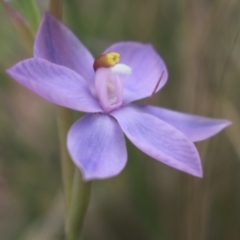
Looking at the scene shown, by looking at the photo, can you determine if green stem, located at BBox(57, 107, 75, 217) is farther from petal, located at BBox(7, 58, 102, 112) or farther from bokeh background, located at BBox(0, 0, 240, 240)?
bokeh background, located at BBox(0, 0, 240, 240)

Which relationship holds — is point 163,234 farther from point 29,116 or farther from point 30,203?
point 29,116

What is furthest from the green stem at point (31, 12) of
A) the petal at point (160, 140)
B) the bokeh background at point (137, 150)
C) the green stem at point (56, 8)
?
the bokeh background at point (137, 150)

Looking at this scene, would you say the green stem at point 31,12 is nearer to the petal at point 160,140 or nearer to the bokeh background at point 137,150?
the petal at point 160,140

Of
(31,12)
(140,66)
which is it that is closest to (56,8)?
(31,12)

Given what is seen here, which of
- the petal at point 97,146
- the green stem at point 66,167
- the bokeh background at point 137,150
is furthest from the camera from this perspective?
the bokeh background at point 137,150

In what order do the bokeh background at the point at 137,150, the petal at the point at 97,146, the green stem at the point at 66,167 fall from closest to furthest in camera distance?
the petal at the point at 97,146 → the green stem at the point at 66,167 → the bokeh background at the point at 137,150

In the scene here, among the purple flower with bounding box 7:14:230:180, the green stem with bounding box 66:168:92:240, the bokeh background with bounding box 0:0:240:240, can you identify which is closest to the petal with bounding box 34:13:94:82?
the purple flower with bounding box 7:14:230:180

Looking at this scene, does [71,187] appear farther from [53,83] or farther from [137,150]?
[137,150]

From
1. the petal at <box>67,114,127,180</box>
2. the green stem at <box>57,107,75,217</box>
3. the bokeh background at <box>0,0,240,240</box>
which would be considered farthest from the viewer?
the bokeh background at <box>0,0,240,240</box>
